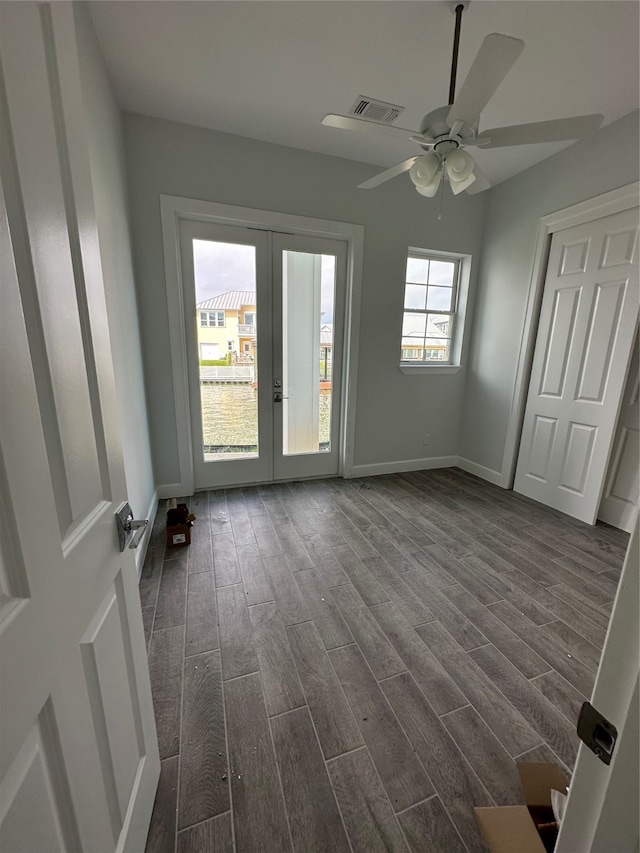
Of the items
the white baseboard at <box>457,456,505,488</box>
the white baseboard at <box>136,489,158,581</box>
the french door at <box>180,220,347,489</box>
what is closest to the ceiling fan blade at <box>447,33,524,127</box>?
the french door at <box>180,220,347,489</box>

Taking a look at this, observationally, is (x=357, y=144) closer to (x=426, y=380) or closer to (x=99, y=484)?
(x=426, y=380)

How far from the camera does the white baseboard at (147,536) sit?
208cm

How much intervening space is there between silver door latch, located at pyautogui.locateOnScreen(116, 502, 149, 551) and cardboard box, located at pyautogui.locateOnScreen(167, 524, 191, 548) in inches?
62.4

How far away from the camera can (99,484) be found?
748 mm

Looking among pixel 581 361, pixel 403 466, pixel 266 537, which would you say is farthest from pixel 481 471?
pixel 266 537

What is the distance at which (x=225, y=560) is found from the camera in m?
2.21

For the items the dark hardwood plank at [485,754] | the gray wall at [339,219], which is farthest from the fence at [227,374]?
the dark hardwood plank at [485,754]

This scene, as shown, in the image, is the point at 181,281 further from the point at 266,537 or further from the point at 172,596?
the point at 172,596

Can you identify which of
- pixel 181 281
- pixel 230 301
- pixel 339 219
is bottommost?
pixel 230 301

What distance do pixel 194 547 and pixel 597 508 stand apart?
3.20 metres

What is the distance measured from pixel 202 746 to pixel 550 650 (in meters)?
Result: 1.57

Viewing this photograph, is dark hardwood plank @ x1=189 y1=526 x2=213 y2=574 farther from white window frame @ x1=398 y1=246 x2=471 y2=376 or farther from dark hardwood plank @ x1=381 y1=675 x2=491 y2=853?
white window frame @ x1=398 y1=246 x2=471 y2=376

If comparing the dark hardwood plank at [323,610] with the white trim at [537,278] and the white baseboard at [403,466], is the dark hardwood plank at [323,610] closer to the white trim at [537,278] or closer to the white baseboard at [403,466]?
the white baseboard at [403,466]

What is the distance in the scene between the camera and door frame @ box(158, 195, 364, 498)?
104 inches
